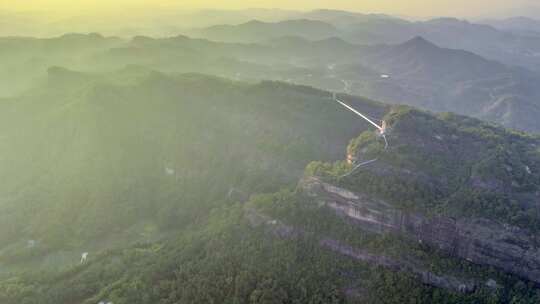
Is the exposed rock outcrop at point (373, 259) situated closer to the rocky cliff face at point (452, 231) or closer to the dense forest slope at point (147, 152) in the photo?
the rocky cliff face at point (452, 231)

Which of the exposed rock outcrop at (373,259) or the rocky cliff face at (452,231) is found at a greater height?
the rocky cliff face at (452,231)

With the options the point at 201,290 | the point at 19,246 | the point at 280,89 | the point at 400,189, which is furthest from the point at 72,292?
the point at 280,89

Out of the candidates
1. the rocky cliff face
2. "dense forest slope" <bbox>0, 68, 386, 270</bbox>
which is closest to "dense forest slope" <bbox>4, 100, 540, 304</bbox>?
the rocky cliff face

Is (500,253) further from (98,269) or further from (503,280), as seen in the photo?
(98,269)

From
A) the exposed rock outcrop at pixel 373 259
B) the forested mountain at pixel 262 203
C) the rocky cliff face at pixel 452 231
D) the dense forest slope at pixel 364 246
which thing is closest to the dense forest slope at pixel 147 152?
the forested mountain at pixel 262 203

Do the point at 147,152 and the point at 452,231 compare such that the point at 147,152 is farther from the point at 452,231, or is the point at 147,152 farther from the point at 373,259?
the point at 452,231

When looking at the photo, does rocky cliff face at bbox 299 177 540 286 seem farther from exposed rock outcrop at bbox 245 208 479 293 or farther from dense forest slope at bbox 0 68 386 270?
dense forest slope at bbox 0 68 386 270

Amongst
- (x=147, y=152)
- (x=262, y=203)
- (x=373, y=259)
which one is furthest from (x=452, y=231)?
(x=147, y=152)

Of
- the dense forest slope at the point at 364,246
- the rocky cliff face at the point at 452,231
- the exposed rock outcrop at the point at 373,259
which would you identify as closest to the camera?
the rocky cliff face at the point at 452,231
